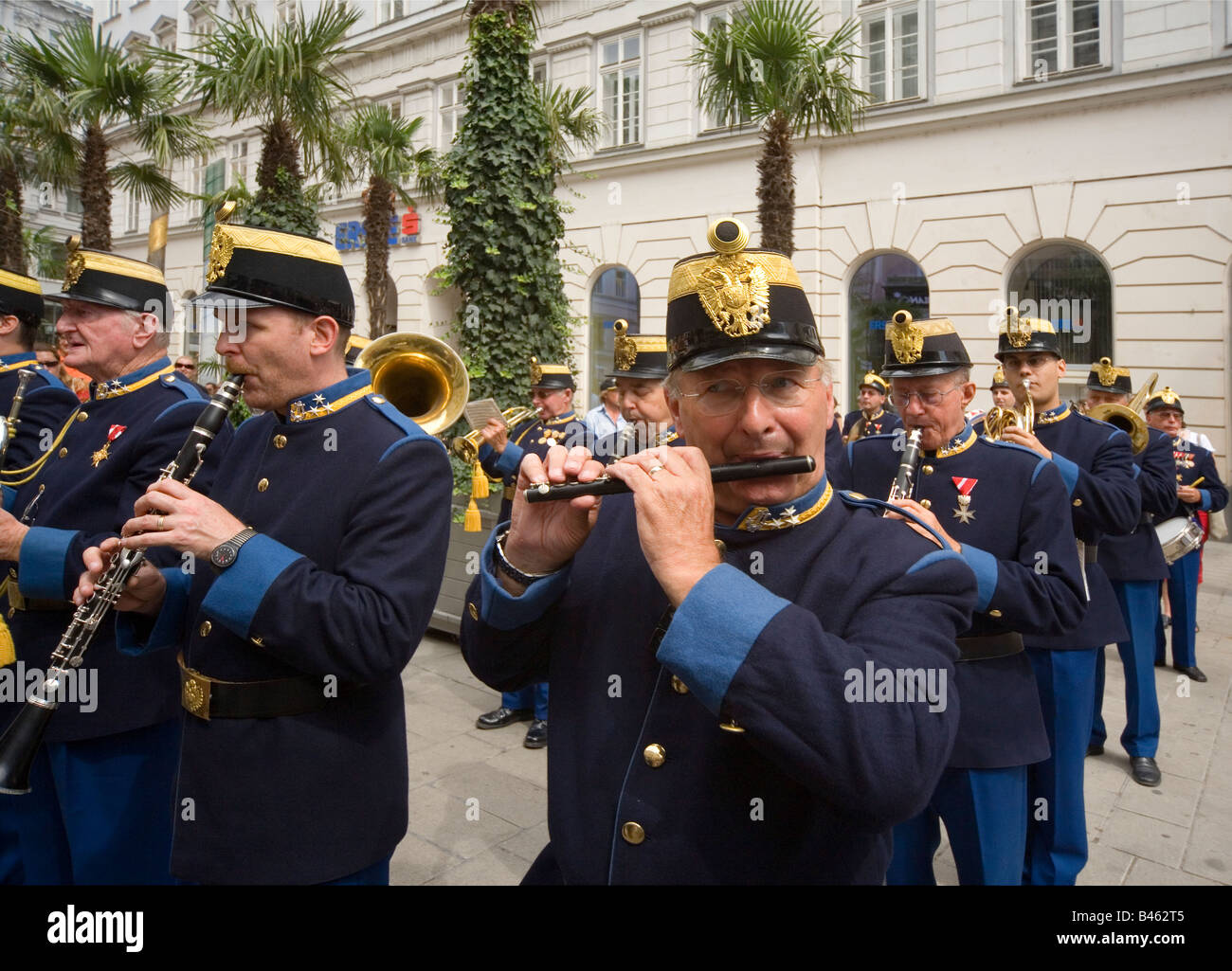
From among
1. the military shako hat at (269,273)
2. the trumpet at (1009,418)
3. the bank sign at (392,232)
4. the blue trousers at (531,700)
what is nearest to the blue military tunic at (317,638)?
the military shako hat at (269,273)

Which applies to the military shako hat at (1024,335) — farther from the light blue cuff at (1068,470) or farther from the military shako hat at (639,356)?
the military shako hat at (639,356)

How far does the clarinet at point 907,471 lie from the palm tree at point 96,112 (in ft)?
39.7

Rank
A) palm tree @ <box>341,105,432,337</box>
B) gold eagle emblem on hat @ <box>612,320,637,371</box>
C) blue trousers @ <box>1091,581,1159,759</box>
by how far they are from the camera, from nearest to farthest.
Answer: blue trousers @ <box>1091,581,1159,759</box>
gold eagle emblem on hat @ <box>612,320,637,371</box>
palm tree @ <box>341,105,432,337</box>

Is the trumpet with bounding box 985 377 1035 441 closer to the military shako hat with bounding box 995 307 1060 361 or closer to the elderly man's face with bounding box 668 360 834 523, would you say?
the military shako hat with bounding box 995 307 1060 361

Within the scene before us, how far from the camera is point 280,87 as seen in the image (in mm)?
10086

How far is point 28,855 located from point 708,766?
291cm

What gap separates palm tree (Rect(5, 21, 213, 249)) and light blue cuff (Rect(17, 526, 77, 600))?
11.1m

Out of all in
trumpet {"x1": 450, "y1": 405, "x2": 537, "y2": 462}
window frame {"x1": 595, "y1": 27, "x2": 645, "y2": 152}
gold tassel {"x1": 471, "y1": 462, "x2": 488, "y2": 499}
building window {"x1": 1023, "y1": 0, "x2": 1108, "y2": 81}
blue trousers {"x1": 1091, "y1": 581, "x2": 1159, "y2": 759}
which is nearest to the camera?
blue trousers {"x1": 1091, "y1": 581, "x2": 1159, "y2": 759}

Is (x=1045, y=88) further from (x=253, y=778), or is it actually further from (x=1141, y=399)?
(x=253, y=778)

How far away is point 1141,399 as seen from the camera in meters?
8.20

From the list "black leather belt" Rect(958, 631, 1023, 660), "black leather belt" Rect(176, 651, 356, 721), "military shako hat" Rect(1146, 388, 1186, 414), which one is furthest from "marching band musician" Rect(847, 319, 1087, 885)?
"military shako hat" Rect(1146, 388, 1186, 414)

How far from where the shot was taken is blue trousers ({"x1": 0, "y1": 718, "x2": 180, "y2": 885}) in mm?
2947

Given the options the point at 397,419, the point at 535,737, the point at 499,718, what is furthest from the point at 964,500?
the point at 499,718

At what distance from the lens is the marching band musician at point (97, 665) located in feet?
9.55
